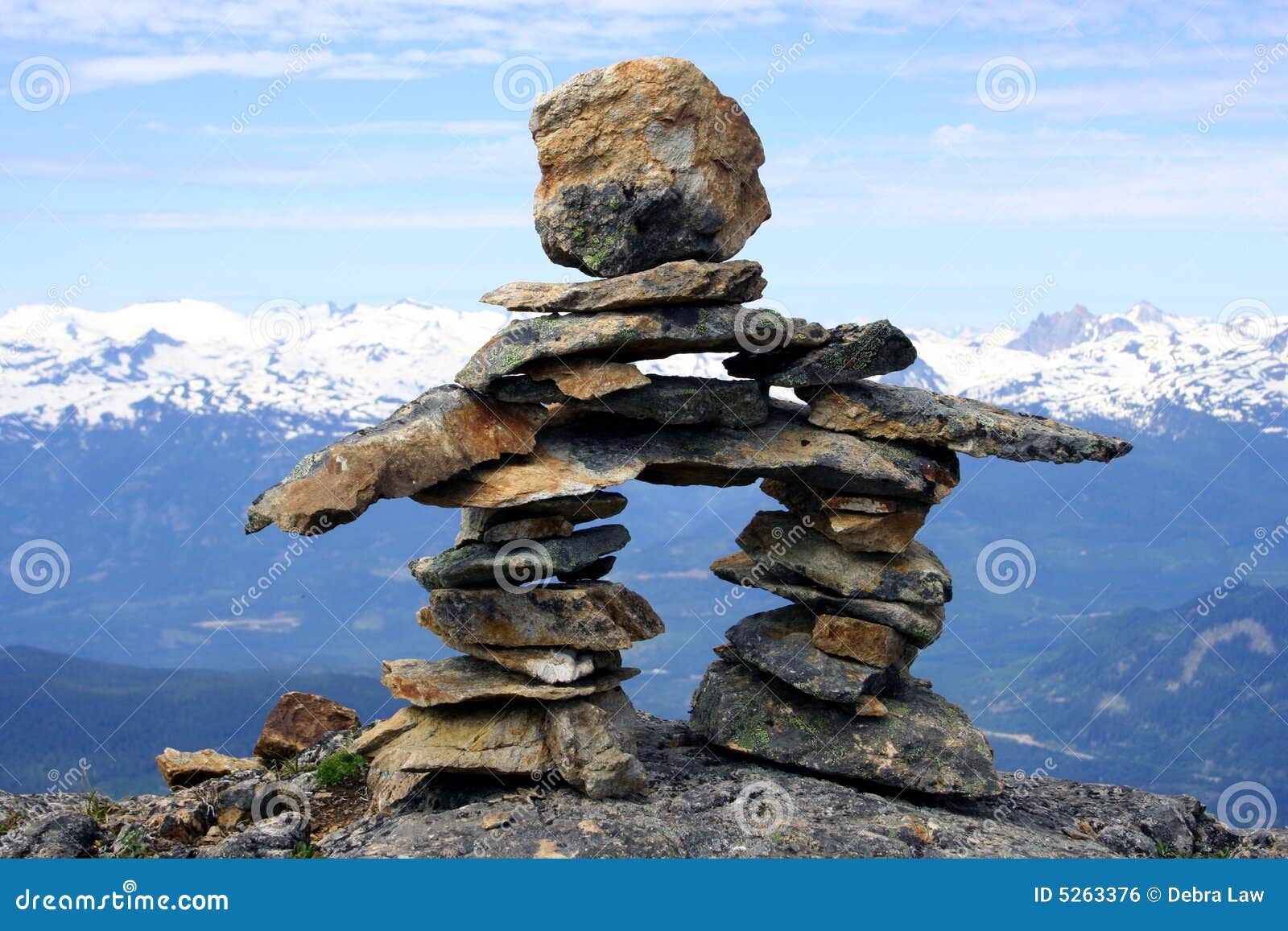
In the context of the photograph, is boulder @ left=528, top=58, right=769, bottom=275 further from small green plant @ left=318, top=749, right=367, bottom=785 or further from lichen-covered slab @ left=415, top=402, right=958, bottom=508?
small green plant @ left=318, top=749, right=367, bottom=785

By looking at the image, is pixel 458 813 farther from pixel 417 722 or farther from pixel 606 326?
pixel 606 326

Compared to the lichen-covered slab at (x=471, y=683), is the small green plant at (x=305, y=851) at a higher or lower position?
lower

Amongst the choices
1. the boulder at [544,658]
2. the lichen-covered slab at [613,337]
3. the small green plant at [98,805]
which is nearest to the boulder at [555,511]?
the boulder at [544,658]

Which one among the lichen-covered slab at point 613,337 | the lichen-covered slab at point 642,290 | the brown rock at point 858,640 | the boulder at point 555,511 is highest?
the lichen-covered slab at point 642,290

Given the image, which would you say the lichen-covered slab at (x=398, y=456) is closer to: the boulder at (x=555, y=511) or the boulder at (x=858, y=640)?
the boulder at (x=555, y=511)

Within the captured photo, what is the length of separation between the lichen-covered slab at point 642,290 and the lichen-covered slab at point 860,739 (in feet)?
25.8

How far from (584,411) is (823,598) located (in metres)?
5.84

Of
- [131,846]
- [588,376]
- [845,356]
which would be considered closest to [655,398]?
[588,376]

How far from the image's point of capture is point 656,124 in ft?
74.3

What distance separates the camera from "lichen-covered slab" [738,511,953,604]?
24016 mm

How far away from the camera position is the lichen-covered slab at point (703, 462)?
22.2 metres

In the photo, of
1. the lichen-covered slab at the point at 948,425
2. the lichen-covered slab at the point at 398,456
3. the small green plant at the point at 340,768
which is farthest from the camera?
the small green plant at the point at 340,768

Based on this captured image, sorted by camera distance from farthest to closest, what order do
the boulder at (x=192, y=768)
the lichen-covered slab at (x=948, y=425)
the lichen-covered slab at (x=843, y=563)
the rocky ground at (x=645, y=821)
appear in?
1. the boulder at (x=192, y=768)
2. the lichen-covered slab at (x=843, y=563)
3. the lichen-covered slab at (x=948, y=425)
4. the rocky ground at (x=645, y=821)

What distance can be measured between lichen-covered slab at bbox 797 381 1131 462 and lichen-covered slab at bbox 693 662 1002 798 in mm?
5252
